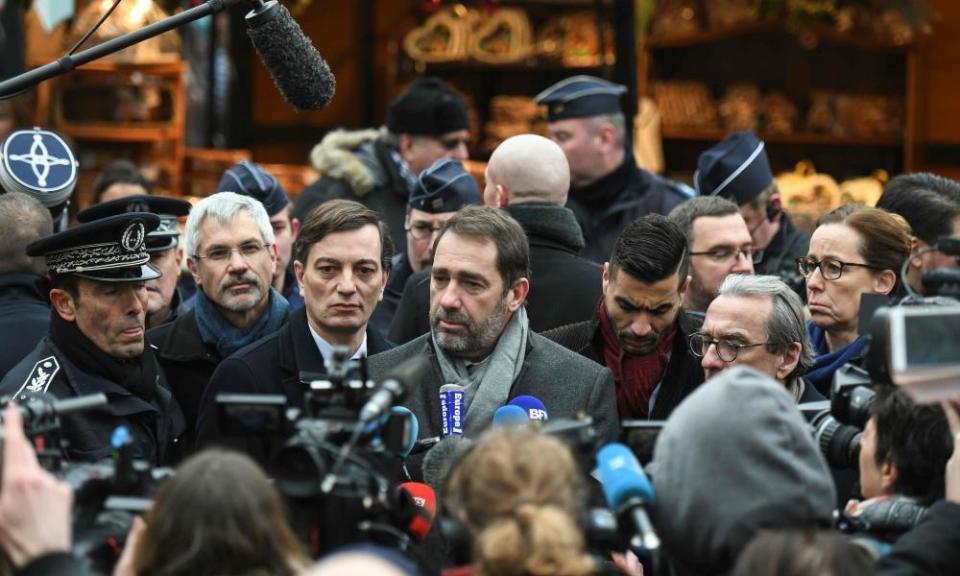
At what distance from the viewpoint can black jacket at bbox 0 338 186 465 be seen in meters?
4.42

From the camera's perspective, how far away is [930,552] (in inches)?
129

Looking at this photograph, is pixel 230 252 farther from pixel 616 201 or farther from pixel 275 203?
pixel 616 201

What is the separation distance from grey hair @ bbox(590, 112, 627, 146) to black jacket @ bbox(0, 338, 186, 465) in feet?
10.0

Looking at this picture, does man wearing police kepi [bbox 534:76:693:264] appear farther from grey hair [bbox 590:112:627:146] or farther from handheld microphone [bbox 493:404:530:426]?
handheld microphone [bbox 493:404:530:426]

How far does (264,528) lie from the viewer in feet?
9.70

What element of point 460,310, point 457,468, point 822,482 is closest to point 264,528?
point 457,468

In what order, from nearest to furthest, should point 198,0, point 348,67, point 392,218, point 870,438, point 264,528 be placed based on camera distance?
1. point 264,528
2. point 870,438
3. point 392,218
4. point 198,0
5. point 348,67

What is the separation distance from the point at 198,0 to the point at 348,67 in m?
1.97

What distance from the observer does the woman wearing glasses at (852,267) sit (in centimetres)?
514

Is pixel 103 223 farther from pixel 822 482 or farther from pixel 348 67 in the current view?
pixel 348 67

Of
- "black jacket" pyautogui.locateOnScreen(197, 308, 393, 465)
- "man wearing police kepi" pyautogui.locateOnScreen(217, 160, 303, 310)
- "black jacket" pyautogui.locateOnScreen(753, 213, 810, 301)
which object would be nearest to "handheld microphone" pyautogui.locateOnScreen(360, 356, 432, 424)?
"black jacket" pyautogui.locateOnScreen(197, 308, 393, 465)

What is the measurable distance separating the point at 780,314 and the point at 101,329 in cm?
199

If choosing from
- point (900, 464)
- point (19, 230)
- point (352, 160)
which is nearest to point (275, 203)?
point (352, 160)

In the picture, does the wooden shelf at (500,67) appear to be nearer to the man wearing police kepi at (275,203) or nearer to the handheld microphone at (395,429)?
the man wearing police kepi at (275,203)
